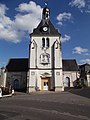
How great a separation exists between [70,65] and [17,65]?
13.8 m

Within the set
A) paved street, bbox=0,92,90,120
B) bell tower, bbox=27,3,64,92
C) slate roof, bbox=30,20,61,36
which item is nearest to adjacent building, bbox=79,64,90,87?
bell tower, bbox=27,3,64,92

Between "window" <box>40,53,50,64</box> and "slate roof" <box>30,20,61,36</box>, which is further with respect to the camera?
"slate roof" <box>30,20,61,36</box>

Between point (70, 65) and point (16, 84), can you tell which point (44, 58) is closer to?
point (16, 84)

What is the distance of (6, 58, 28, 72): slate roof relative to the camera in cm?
4669

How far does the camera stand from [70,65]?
48906mm

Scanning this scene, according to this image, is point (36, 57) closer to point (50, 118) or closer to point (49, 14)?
point (49, 14)

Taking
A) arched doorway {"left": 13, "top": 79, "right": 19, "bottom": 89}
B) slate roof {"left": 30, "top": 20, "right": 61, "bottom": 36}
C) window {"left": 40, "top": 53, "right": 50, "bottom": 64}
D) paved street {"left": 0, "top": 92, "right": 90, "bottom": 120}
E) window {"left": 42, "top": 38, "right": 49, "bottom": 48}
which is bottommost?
paved street {"left": 0, "top": 92, "right": 90, "bottom": 120}

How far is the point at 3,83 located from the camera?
4569cm

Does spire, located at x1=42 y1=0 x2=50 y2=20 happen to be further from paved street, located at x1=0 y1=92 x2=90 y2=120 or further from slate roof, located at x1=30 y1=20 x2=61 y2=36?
paved street, located at x1=0 y1=92 x2=90 y2=120

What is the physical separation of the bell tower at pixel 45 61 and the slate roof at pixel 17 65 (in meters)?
9.07

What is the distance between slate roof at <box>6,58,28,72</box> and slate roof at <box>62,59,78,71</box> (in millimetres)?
10114

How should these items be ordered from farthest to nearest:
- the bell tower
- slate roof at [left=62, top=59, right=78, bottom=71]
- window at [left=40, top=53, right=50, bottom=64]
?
slate roof at [left=62, top=59, right=78, bottom=71], window at [left=40, top=53, right=50, bottom=64], the bell tower

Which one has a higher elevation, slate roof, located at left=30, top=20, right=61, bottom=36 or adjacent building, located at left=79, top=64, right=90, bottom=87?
slate roof, located at left=30, top=20, right=61, bottom=36

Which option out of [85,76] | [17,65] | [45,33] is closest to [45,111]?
[45,33]
